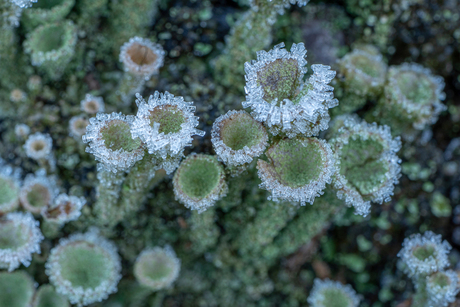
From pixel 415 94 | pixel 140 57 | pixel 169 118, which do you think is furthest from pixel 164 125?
pixel 415 94

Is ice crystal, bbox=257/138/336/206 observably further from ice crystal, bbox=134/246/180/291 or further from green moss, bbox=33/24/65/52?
green moss, bbox=33/24/65/52

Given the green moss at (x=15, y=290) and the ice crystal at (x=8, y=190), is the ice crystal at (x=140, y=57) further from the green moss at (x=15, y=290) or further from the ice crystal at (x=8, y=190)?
the green moss at (x=15, y=290)

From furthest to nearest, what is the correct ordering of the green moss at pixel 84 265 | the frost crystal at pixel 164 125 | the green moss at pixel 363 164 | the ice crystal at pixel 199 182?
A: the green moss at pixel 84 265, the green moss at pixel 363 164, the ice crystal at pixel 199 182, the frost crystal at pixel 164 125

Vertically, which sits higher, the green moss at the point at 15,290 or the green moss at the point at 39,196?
the green moss at the point at 39,196

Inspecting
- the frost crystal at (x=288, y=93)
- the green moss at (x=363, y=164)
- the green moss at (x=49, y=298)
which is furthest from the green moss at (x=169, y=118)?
the green moss at (x=49, y=298)

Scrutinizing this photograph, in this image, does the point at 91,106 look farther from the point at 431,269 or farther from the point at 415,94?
the point at 431,269

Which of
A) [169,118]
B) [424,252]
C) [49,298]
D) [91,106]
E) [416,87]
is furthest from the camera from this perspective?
[416,87]
